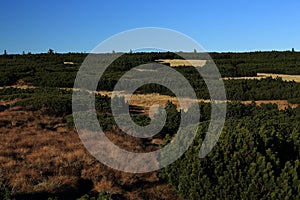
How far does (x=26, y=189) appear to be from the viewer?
880cm

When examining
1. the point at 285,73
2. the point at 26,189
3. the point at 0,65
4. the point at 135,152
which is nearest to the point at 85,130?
the point at 135,152

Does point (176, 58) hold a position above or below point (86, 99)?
above

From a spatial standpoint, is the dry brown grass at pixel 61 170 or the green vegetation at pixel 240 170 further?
the dry brown grass at pixel 61 170

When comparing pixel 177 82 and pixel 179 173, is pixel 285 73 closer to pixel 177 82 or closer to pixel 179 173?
pixel 177 82

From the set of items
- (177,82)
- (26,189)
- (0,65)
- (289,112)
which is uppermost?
(0,65)

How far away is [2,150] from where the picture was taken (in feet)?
37.7

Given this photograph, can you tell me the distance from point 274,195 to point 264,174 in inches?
15.0

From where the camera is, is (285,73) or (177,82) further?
(285,73)

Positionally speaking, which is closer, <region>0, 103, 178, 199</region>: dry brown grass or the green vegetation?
the green vegetation

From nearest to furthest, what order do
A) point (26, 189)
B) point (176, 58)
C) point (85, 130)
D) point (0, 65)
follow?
point (26, 189) < point (85, 130) < point (0, 65) < point (176, 58)

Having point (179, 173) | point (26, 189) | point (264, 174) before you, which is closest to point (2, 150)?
point (26, 189)

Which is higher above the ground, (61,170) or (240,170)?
(240,170)

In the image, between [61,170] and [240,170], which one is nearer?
[240,170]

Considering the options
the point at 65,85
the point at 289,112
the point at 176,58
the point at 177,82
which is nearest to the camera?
the point at 289,112
